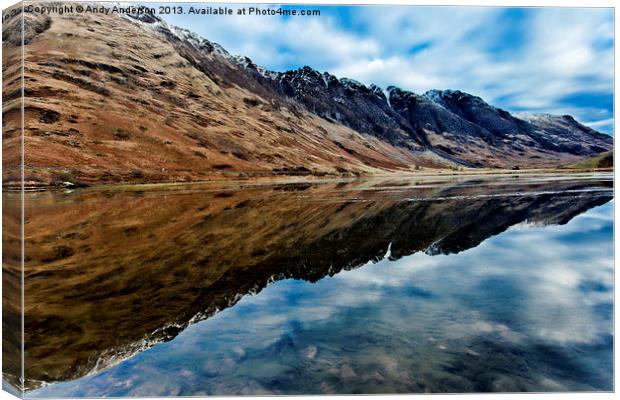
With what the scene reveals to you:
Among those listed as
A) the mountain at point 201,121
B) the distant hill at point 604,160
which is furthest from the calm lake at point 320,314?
the mountain at point 201,121

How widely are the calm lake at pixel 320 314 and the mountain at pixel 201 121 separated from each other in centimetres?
314

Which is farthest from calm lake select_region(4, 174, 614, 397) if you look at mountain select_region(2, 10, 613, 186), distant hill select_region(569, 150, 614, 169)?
mountain select_region(2, 10, 613, 186)

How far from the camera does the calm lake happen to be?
5.98 m

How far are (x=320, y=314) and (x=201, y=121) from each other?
4304 inches

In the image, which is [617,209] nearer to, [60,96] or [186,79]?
[60,96]

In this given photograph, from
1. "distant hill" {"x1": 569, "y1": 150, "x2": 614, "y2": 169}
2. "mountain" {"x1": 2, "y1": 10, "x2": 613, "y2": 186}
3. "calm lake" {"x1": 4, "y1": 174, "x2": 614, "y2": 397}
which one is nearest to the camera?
"calm lake" {"x1": 4, "y1": 174, "x2": 614, "y2": 397}

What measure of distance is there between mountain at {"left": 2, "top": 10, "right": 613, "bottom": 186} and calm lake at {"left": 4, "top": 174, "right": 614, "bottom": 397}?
3.14 meters

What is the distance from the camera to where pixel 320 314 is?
26.5 ft

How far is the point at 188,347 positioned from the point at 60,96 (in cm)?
8667

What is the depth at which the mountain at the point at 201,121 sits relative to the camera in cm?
5041

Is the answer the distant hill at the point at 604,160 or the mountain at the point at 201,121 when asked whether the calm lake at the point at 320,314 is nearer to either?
the distant hill at the point at 604,160

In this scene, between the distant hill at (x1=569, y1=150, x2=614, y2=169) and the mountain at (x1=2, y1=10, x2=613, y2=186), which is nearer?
the distant hill at (x1=569, y1=150, x2=614, y2=169)

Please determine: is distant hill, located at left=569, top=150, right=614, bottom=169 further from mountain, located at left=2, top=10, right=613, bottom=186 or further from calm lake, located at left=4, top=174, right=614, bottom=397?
calm lake, located at left=4, top=174, right=614, bottom=397

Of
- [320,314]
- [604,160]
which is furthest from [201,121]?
[320,314]
